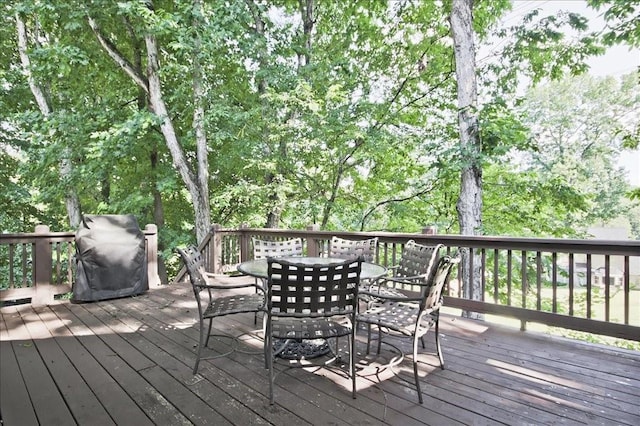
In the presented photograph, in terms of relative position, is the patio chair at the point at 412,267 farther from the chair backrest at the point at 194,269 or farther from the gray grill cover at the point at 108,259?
the gray grill cover at the point at 108,259

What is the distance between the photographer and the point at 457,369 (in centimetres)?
259

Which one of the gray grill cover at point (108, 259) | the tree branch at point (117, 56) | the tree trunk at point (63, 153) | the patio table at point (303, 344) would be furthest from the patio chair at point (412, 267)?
the tree trunk at point (63, 153)

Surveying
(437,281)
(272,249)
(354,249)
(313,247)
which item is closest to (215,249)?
(313,247)

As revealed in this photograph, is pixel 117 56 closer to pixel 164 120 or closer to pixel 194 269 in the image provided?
pixel 164 120

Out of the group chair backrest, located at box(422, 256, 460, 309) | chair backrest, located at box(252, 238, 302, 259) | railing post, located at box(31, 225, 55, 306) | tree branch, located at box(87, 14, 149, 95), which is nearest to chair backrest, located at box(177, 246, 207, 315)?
chair backrest, located at box(252, 238, 302, 259)

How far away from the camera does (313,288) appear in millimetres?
2141

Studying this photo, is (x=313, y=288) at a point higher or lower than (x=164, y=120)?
lower

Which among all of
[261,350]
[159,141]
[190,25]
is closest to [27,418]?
[261,350]

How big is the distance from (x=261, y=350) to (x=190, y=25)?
644cm

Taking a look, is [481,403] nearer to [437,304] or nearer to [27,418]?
[437,304]

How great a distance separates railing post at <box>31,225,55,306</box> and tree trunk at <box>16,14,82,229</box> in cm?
464

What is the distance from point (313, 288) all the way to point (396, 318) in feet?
2.30

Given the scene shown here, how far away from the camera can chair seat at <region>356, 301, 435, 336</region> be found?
226cm

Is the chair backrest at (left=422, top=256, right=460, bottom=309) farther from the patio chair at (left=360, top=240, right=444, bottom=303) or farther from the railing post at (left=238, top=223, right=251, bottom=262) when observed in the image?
the railing post at (left=238, top=223, right=251, bottom=262)
